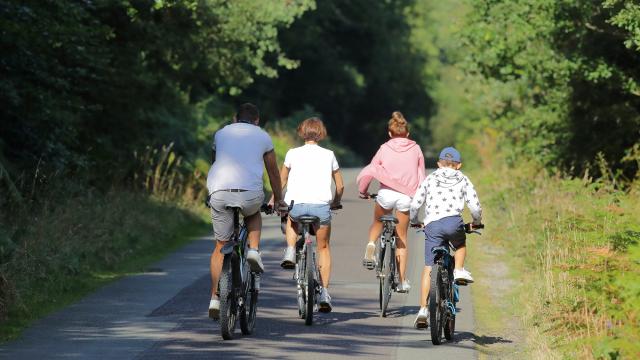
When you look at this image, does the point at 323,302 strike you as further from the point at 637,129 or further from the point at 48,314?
the point at 637,129

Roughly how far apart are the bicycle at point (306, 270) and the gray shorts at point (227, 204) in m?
0.66

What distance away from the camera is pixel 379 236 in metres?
13.8

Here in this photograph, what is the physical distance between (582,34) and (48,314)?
445 inches

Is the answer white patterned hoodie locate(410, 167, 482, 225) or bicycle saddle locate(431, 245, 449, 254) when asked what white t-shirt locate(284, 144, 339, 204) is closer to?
white patterned hoodie locate(410, 167, 482, 225)

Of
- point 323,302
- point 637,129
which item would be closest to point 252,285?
point 323,302

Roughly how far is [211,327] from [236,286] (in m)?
0.89

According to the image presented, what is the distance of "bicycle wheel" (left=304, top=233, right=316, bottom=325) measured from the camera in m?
12.3

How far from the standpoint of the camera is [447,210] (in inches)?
456

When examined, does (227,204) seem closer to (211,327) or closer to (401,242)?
(211,327)

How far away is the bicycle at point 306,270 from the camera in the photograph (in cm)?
1237

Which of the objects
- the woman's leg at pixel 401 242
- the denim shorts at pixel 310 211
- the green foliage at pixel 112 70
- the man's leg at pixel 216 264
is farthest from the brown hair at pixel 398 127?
the green foliage at pixel 112 70

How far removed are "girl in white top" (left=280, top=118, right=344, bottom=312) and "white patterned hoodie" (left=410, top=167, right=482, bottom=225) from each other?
1.13m

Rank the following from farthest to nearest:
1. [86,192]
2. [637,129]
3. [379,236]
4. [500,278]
Answer: [637,129]
[86,192]
[500,278]
[379,236]

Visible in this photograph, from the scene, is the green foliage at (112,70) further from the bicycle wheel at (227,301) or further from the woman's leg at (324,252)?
the bicycle wheel at (227,301)
